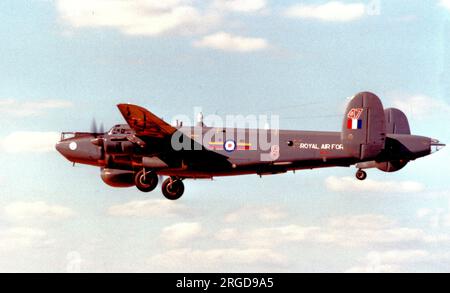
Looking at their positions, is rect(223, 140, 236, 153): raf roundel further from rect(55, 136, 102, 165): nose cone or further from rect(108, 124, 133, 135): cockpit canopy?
rect(55, 136, 102, 165): nose cone

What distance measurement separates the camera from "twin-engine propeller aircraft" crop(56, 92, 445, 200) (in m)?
28.3

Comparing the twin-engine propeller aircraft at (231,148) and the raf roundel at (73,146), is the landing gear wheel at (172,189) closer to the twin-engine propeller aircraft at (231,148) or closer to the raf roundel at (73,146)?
the twin-engine propeller aircraft at (231,148)

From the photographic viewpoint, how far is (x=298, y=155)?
93.8ft

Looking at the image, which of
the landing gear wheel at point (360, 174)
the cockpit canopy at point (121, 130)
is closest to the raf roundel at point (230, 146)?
the cockpit canopy at point (121, 130)

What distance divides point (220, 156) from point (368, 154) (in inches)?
207

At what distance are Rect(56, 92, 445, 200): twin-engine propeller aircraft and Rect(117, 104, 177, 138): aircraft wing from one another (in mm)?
35

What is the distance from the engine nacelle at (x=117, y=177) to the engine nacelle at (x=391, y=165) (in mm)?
9509

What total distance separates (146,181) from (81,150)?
2836 millimetres

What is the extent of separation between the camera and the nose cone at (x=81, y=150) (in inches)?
1179

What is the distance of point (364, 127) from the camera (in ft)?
92.7

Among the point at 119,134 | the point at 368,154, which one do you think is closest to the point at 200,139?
the point at 119,134
